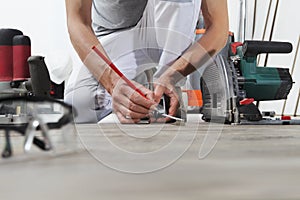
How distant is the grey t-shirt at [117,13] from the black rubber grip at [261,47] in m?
0.48

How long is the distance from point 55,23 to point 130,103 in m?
1.94

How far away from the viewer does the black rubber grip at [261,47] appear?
131cm

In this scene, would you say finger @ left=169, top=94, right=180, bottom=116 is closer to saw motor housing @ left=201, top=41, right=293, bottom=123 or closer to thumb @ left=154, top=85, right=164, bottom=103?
thumb @ left=154, top=85, right=164, bottom=103

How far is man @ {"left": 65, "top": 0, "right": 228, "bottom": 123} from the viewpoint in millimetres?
628

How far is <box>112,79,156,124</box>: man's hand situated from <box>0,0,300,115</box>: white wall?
5.54ft

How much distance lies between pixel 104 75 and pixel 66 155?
502 mm

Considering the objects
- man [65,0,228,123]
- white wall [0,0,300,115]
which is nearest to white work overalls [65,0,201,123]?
man [65,0,228,123]

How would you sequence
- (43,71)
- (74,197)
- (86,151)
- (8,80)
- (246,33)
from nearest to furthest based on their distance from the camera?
(74,197) < (86,151) < (43,71) < (8,80) < (246,33)

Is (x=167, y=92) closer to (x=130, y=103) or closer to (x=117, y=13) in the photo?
(x=130, y=103)

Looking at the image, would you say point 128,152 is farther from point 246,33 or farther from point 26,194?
point 246,33

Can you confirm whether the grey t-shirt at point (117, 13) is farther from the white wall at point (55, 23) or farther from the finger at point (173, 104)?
the white wall at point (55, 23)

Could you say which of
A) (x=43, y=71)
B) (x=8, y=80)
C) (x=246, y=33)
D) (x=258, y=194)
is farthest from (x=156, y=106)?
(x=246, y=33)

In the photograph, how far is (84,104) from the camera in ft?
2.07

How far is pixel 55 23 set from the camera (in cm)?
241
